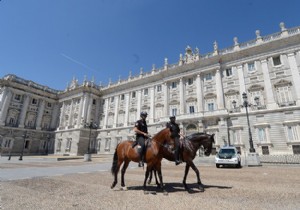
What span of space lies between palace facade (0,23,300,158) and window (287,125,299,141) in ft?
0.32

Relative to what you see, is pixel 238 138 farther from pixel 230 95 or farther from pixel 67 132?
pixel 67 132

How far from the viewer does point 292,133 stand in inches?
863

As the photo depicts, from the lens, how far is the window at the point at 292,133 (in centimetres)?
2162

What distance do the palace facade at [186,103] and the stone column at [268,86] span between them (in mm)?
123

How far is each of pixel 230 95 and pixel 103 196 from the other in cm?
2811

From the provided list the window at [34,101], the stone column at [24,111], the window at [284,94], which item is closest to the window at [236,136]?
the window at [284,94]

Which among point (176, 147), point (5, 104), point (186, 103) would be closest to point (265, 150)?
point (186, 103)

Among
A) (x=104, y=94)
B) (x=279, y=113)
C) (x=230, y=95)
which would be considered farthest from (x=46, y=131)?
(x=279, y=113)

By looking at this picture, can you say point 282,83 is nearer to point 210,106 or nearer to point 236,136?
point 236,136

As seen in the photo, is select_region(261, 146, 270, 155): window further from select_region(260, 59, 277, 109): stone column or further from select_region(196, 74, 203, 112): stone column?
select_region(196, 74, 203, 112): stone column

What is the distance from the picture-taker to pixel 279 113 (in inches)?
918

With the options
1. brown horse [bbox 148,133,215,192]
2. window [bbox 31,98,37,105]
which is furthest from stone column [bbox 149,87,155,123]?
window [bbox 31,98,37,105]

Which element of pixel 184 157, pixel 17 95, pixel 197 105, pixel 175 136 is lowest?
pixel 184 157

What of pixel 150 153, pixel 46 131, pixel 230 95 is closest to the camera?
pixel 150 153
